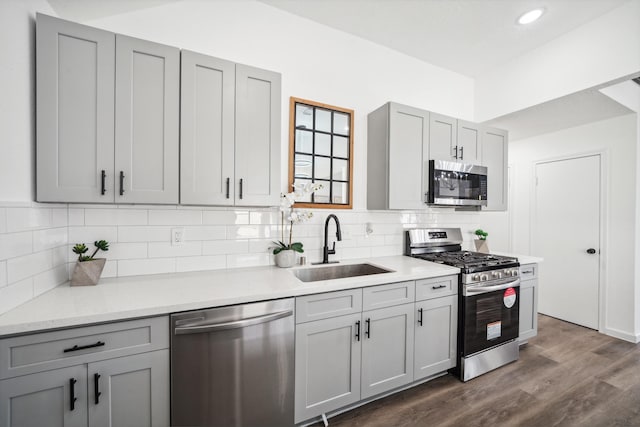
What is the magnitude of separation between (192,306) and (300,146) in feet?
5.12

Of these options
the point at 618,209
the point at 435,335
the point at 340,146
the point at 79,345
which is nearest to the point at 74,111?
the point at 79,345

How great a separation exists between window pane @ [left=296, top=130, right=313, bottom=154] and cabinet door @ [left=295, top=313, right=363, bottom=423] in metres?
1.43

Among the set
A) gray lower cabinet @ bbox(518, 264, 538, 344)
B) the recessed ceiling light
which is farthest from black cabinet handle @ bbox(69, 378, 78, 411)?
the recessed ceiling light

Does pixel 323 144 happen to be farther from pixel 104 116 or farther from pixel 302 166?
pixel 104 116

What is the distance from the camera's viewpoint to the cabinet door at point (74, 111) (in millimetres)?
1382

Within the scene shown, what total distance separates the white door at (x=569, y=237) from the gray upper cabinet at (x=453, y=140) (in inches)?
64.9

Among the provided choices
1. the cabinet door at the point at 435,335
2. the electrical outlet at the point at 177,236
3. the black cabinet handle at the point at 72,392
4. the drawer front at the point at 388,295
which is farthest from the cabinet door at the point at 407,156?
the black cabinet handle at the point at 72,392

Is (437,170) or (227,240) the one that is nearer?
(227,240)

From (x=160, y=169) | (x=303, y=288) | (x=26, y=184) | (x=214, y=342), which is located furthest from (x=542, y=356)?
(x=26, y=184)

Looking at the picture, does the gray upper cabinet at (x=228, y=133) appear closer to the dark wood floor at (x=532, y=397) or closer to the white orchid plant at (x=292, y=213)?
the white orchid plant at (x=292, y=213)

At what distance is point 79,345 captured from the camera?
117 centimetres

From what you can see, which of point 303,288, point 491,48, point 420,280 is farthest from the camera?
point 491,48

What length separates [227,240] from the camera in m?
2.07

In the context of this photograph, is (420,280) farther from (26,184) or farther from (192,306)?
(26,184)
